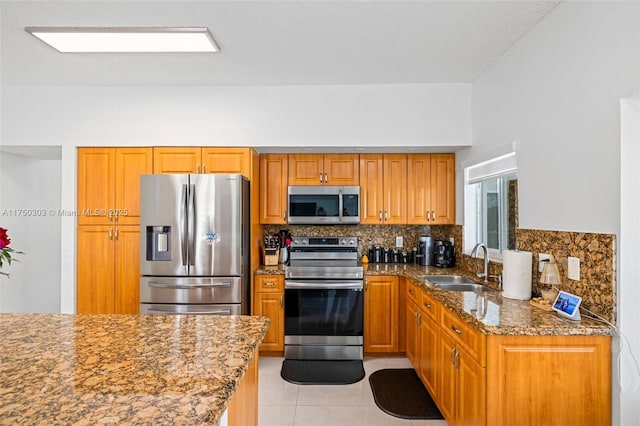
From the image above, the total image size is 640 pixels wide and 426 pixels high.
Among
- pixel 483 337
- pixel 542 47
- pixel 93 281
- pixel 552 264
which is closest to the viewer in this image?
pixel 483 337

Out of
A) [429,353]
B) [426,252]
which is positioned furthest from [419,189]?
[429,353]

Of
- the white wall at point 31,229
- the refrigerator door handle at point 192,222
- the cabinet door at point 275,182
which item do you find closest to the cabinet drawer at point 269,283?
the cabinet door at point 275,182

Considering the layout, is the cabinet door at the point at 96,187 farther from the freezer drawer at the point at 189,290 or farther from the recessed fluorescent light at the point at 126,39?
the recessed fluorescent light at the point at 126,39

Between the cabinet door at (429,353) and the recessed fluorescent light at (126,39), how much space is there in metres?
2.52

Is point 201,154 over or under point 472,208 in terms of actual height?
over

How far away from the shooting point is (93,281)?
3256mm

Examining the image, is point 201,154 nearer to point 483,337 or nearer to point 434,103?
point 434,103

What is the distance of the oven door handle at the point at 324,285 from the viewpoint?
3.38 metres

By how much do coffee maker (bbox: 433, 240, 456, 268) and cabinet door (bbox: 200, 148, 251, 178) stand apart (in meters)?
2.09

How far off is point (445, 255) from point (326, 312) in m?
1.35

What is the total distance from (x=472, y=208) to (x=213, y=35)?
9.01 feet

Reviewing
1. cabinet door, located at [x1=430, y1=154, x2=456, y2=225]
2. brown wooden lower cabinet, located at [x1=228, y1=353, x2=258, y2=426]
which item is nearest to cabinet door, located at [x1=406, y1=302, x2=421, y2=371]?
cabinet door, located at [x1=430, y1=154, x2=456, y2=225]

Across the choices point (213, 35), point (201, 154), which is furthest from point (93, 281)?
point (213, 35)

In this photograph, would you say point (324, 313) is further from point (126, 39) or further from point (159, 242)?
point (126, 39)
